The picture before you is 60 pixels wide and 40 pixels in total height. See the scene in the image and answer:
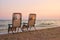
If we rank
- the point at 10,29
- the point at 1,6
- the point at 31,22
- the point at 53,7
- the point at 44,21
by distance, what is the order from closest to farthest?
1. the point at 10,29
2. the point at 31,22
3. the point at 1,6
4. the point at 53,7
5. the point at 44,21

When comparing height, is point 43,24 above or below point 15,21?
below

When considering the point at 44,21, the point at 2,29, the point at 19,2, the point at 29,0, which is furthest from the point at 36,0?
the point at 2,29

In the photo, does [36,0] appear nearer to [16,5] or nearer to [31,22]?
[16,5]

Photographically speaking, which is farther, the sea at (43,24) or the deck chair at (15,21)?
the sea at (43,24)

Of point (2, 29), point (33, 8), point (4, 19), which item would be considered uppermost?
point (33, 8)

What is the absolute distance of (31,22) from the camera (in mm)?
5531

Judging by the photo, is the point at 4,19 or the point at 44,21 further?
the point at 44,21

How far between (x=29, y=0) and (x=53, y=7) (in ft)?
3.55

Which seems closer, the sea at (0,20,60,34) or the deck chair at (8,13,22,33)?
the deck chair at (8,13,22,33)

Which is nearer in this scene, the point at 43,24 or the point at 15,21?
the point at 15,21

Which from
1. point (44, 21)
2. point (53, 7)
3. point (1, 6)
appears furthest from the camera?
point (44, 21)

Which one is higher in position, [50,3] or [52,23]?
[50,3]

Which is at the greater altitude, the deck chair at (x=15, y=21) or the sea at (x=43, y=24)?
the deck chair at (x=15, y=21)

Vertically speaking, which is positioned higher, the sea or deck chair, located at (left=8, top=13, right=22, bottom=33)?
deck chair, located at (left=8, top=13, right=22, bottom=33)
